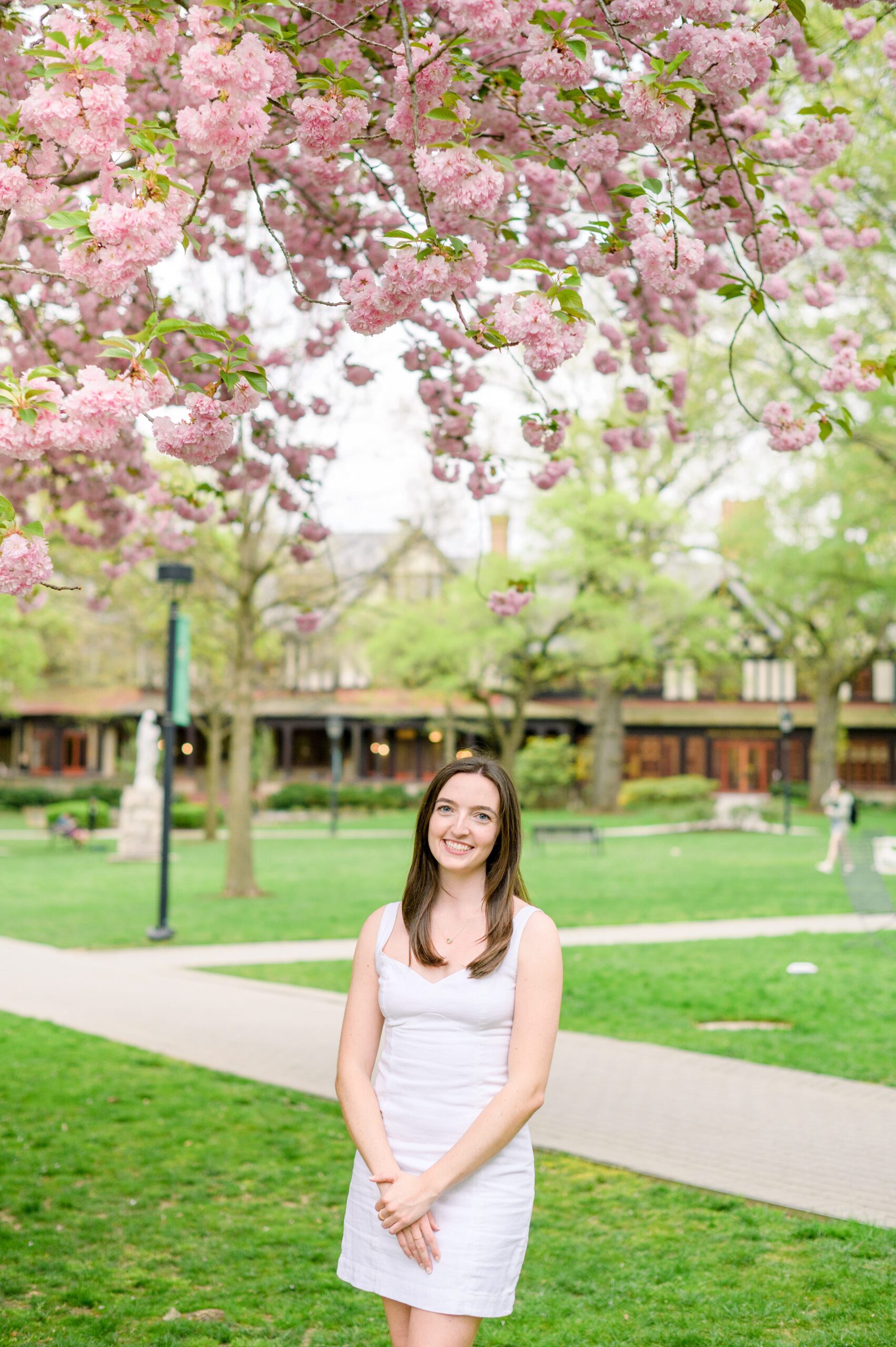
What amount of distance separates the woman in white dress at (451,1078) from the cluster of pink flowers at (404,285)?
66.1 inches

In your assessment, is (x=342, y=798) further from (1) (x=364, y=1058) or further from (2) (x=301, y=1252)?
(1) (x=364, y=1058)

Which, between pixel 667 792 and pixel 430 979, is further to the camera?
pixel 667 792

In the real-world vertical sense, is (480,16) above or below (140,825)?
above

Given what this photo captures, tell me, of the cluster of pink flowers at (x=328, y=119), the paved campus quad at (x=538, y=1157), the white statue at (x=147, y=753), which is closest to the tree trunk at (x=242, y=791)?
the paved campus quad at (x=538, y=1157)

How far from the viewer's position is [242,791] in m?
19.0

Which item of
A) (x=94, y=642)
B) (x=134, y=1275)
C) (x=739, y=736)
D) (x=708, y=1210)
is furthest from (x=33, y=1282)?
(x=739, y=736)

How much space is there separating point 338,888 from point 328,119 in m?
16.6

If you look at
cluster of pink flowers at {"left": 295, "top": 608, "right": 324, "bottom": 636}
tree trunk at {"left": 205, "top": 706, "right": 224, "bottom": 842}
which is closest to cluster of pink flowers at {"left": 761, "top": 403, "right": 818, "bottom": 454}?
cluster of pink flowers at {"left": 295, "top": 608, "right": 324, "bottom": 636}

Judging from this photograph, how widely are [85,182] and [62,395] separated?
300 centimetres

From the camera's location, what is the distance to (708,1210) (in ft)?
18.9

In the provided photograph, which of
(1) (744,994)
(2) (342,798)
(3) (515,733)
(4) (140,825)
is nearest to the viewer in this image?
(1) (744,994)

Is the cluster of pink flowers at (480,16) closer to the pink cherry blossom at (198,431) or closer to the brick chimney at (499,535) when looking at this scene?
the pink cherry blossom at (198,431)

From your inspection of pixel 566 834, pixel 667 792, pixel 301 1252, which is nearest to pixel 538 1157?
pixel 301 1252

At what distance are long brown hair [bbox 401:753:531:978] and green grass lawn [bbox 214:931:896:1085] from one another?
570 cm
